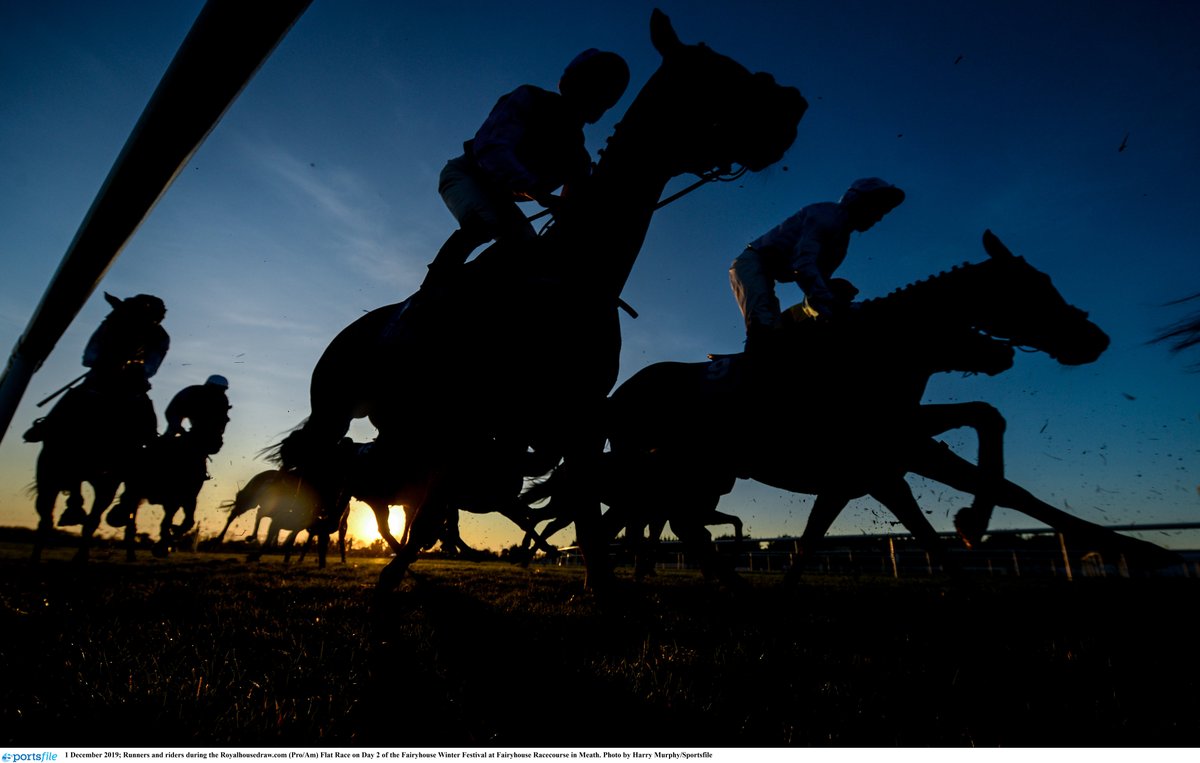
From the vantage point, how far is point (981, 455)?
12.6 ft

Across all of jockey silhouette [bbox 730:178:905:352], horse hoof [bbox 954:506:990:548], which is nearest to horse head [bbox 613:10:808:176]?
jockey silhouette [bbox 730:178:905:352]

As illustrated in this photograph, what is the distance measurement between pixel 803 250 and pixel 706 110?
236 centimetres

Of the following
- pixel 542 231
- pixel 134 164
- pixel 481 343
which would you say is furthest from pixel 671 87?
pixel 134 164

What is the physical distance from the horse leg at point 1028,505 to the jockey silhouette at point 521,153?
387 cm

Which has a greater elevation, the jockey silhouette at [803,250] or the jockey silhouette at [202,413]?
the jockey silhouette at [803,250]

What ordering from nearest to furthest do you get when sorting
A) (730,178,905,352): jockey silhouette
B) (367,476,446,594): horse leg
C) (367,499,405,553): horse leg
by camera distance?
(367,476,446,594): horse leg → (730,178,905,352): jockey silhouette → (367,499,405,553): horse leg

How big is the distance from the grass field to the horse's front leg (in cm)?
75

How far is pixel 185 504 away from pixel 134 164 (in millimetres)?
10969

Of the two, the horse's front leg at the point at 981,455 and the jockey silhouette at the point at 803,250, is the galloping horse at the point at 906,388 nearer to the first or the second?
the horse's front leg at the point at 981,455

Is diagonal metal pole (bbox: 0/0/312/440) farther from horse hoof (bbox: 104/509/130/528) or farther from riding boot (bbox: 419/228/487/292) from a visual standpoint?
horse hoof (bbox: 104/509/130/528)

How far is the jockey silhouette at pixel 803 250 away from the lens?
4.60m

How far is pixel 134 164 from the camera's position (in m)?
1.63

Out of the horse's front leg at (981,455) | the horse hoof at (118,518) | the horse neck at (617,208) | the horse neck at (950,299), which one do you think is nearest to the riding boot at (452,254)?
the horse neck at (617,208)

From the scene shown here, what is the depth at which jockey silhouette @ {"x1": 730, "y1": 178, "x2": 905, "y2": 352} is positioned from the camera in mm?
4598
